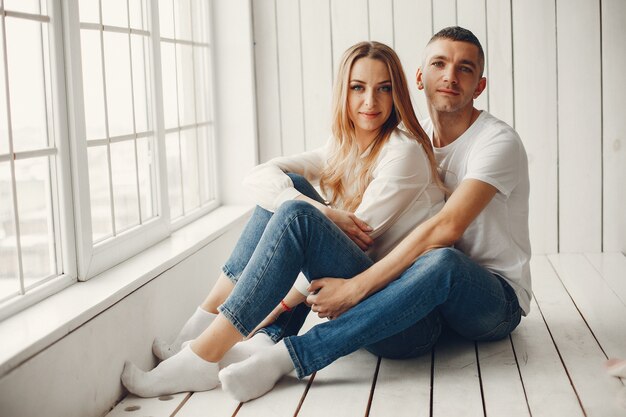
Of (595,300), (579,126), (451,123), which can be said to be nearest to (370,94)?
(451,123)

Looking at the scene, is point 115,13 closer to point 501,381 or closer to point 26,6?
point 26,6

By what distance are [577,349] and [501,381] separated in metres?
0.41

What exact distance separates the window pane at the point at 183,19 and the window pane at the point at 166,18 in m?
0.06

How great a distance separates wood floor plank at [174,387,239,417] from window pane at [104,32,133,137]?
0.94 m

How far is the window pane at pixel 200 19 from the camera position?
3850 mm

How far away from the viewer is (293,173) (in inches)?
→ 107

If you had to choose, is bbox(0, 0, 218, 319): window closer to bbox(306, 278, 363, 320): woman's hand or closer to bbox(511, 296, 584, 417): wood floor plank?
bbox(306, 278, 363, 320): woman's hand

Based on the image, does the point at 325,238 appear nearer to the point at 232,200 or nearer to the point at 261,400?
the point at 261,400

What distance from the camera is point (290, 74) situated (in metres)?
4.27

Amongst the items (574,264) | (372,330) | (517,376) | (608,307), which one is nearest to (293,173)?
(372,330)

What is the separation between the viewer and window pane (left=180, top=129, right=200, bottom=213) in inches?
142

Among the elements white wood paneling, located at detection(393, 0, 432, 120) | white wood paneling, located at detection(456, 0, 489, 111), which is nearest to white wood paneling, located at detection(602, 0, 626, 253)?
white wood paneling, located at detection(456, 0, 489, 111)

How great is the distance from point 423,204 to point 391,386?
57cm

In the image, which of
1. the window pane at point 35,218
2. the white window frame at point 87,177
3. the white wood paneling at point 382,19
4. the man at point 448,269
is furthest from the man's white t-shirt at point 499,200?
the white wood paneling at point 382,19
